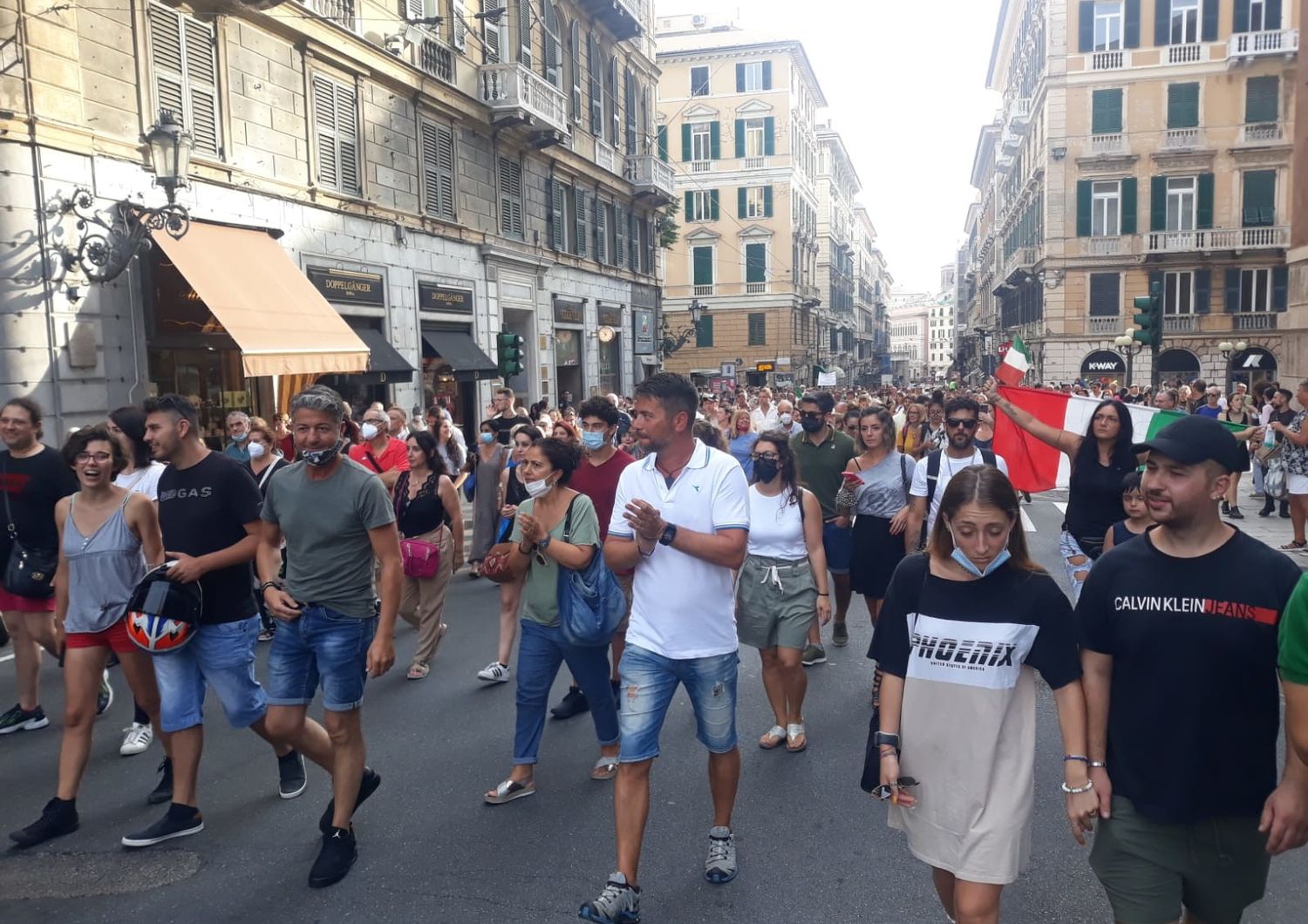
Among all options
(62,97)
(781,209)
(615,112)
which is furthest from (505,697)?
(781,209)

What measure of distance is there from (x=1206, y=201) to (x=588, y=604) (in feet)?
134

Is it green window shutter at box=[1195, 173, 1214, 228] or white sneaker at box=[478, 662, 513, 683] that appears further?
green window shutter at box=[1195, 173, 1214, 228]

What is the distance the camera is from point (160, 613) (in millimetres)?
4227

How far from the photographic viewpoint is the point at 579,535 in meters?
4.66

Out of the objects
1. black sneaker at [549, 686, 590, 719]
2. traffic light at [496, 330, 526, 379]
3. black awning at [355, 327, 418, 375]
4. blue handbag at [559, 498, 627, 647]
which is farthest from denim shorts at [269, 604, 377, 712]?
traffic light at [496, 330, 526, 379]

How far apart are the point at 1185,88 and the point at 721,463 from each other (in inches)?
1633

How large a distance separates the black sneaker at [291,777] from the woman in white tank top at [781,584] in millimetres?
2322

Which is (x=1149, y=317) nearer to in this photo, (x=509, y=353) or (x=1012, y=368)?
(x=509, y=353)

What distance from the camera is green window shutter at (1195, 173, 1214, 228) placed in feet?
123

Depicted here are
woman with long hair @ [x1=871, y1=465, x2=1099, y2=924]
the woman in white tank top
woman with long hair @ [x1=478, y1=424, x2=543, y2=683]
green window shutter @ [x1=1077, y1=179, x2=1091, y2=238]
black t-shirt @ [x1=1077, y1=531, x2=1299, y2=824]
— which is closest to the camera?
black t-shirt @ [x1=1077, y1=531, x2=1299, y2=824]

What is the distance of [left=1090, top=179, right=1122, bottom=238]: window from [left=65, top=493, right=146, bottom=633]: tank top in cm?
4098

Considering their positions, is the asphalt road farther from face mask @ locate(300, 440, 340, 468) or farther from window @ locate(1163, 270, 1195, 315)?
window @ locate(1163, 270, 1195, 315)

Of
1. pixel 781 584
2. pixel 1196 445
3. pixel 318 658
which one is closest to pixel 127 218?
pixel 318 658

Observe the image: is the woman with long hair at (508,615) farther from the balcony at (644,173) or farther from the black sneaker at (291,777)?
the balcony at (644,173)
